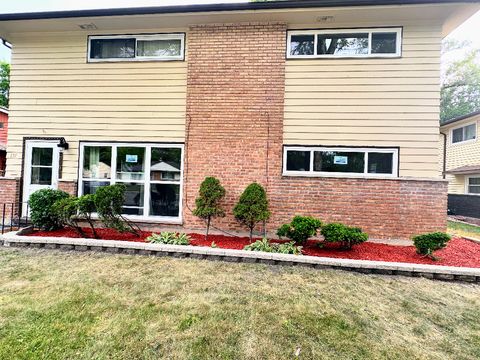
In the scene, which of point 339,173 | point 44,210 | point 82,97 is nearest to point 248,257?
point 339,173

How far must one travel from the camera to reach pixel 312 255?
5113mm

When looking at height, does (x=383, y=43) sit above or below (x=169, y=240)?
above

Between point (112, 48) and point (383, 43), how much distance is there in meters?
7.27

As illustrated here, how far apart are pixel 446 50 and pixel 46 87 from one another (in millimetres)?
Result: 36875

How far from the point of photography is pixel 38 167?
7387mm

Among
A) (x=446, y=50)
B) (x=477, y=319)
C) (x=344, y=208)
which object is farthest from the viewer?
(x=446, y=50)

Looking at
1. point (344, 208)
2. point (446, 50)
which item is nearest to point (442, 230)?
point (344, 208)

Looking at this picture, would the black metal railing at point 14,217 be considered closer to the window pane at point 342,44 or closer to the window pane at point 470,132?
the window pane at point 342,44

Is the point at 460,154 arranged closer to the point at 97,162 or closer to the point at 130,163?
the point at 130,163

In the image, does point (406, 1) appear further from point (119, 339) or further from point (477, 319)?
point (119, 339)

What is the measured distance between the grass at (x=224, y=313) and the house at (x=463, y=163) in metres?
12.0

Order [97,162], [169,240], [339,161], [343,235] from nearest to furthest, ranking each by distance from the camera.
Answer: [343,235] → [169,240] → [339,161] → [97,162]

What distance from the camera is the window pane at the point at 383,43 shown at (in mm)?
6379

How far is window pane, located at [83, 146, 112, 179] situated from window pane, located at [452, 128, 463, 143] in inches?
710
